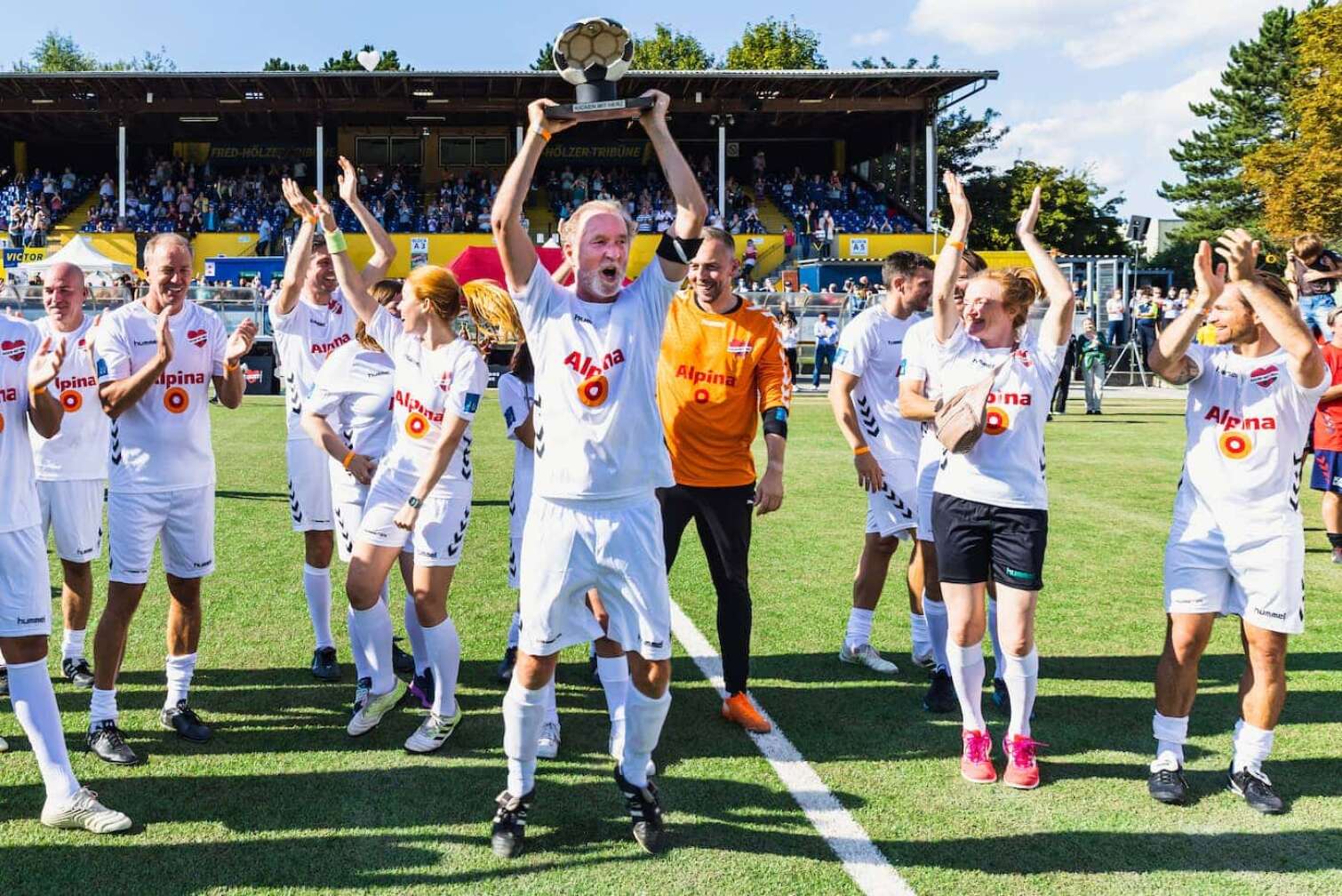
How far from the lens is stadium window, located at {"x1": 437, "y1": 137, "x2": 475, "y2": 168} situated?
1841 inches

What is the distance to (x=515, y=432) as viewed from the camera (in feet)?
17.2

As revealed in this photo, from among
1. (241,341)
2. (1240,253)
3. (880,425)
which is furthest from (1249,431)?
(241,341)

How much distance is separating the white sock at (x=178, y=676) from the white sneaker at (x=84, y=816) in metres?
1.01

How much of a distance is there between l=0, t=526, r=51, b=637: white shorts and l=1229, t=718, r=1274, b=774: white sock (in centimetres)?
442

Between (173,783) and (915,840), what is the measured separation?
2803 millimetres

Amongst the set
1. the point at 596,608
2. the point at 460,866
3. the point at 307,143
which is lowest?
the point at 460,866

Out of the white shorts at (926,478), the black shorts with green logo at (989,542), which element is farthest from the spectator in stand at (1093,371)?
the black shorts with green logo at (989,542)

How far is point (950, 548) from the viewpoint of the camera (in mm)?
4488

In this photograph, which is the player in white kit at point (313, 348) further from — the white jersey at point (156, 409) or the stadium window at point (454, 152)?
the stadium window at point (454, 152)

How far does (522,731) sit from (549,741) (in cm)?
87

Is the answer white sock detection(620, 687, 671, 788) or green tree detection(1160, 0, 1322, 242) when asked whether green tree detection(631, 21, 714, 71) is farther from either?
white sock detection(620, 687, 671, 788)

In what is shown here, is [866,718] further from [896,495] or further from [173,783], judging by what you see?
[173,783]

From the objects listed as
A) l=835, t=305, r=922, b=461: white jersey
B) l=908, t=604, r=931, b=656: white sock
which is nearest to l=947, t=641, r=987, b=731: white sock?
l=908, t=604, r=931, b=656: white sock

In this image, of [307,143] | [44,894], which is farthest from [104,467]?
[307,143]
